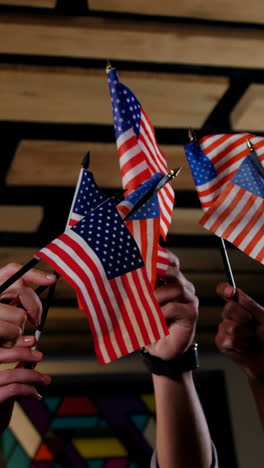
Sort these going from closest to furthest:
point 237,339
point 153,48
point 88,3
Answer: point 237,339
point 88,3
point 153,48

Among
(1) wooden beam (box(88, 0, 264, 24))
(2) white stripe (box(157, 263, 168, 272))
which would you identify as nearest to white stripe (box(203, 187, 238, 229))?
(2) white stripe (box(157, 263, 168, 272))

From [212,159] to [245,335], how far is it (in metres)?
0.35

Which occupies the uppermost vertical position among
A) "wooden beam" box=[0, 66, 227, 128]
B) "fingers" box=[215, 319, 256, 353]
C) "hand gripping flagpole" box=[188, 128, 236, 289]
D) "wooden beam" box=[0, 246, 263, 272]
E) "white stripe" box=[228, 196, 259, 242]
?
"wooden beam" box=[0, 66, 227, 128]

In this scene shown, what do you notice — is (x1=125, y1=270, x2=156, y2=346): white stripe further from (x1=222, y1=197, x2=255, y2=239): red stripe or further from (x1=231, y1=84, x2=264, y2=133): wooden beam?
(x1=231, y1=84, x2=264, y2=133): wooden beam

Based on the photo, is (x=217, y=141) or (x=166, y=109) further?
(x=166, y=109)

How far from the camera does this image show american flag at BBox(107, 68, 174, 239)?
1.10 meters

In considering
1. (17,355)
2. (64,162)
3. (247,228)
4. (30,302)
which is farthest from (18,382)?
(64,162)

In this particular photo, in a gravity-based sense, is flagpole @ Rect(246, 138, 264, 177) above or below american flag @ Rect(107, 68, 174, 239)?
below

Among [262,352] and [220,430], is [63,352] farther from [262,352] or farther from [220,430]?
[262,352]

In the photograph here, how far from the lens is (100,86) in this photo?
6.25ft

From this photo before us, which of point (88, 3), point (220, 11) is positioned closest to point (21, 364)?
point (88, 3)

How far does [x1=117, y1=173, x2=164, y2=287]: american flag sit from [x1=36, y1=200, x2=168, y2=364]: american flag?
0.11 ft

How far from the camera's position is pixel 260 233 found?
3.67ft

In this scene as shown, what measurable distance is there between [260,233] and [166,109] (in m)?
1.03
